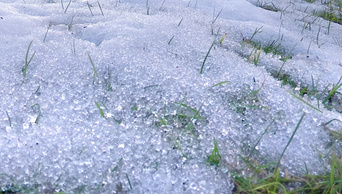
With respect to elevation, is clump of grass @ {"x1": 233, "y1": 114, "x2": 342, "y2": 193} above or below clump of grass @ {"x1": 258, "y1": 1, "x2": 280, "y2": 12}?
below

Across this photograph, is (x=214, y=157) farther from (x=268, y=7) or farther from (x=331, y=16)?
(x=331, y=16)

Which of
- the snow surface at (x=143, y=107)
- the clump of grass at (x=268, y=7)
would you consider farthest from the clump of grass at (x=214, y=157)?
the clump of grass at (x=268, y=7)

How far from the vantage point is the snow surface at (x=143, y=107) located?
108 cm

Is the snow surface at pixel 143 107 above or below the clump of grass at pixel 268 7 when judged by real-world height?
below

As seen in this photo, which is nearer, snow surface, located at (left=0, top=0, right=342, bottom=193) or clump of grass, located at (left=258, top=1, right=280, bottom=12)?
snow surface, located at (left=0, top=0, right=342, bottom=193)

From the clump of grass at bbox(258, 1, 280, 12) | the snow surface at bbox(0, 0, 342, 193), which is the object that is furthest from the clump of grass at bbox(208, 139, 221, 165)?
the clump of grass at bbox(258, 1, 280, 12)

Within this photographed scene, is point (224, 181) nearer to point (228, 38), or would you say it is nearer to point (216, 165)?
point (216, 165)

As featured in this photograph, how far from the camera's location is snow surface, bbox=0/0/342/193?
1085mm

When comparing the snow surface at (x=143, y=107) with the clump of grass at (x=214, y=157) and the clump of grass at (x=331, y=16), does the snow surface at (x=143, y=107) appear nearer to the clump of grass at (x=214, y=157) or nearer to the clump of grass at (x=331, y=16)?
the clump of grass at (x=214, y=157)

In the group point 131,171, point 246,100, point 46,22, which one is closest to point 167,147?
point 131,171

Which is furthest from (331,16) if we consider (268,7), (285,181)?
(285,181)

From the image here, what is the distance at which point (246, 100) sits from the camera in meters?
1.38

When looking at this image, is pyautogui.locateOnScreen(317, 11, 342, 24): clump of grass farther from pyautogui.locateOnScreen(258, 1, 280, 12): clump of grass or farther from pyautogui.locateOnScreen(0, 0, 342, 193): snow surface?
pyautogui.locateOnScreen(0, 0, 342, 193): snow surface

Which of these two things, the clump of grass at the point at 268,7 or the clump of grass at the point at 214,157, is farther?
the clump of grass at the point at 268,7
